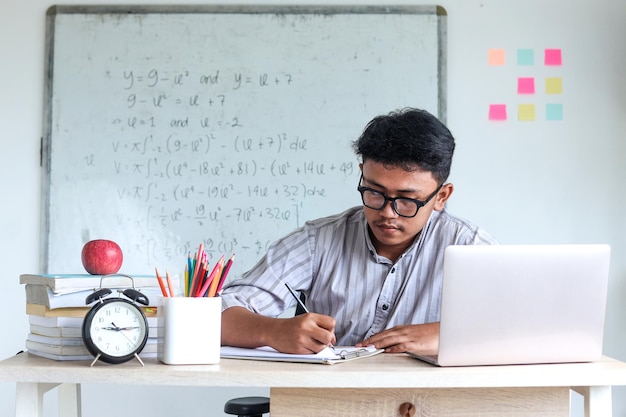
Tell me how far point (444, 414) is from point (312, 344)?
27 centimetres

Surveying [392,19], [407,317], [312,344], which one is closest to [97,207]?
[392,19]

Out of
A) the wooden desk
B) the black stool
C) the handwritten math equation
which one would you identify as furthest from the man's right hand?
the handwritten math equation

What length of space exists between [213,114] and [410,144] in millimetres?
1465

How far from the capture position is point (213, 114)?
3051 mm

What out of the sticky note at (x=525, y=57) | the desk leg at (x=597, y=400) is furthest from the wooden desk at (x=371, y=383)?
the sticky note at (x=525, y=57)

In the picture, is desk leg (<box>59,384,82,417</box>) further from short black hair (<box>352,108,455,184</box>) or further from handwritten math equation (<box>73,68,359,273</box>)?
handwritten math equation (<box>73,68,359,273</box>)

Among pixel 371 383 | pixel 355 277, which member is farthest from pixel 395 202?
pixel 371 383

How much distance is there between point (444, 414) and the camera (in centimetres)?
119

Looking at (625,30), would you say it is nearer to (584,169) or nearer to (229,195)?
(584,169)

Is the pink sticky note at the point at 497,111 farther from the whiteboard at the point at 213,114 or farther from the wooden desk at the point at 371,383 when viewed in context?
the wooden desk at the point at 371,383

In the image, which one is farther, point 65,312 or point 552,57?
point 552,57

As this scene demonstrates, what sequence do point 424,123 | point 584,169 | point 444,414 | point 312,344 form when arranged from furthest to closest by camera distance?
point 584,169 → point 424,123 → point 312,344 → point 444,414

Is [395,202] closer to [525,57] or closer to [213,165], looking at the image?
[213,165]

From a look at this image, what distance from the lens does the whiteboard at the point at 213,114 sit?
303 cm
